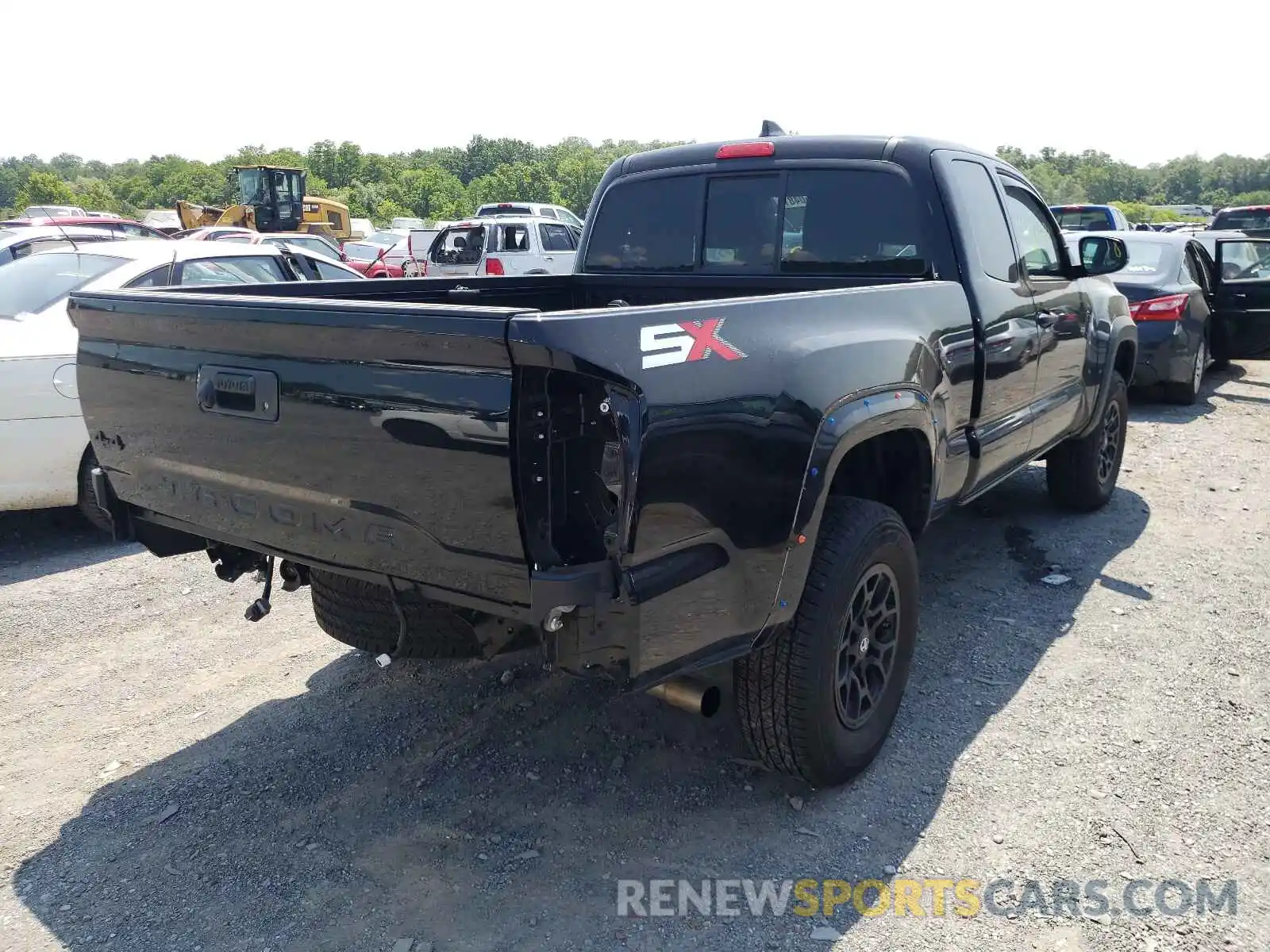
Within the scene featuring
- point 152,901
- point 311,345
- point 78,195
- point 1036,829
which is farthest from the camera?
point 78,195

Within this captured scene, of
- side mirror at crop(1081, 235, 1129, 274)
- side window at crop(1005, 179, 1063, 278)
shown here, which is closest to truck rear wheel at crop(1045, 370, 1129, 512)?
side mirror at crop(1081, 235, 1129, 274)

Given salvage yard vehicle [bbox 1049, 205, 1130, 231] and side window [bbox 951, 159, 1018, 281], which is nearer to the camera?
side window [bbox 951, 159, 1018, 281]

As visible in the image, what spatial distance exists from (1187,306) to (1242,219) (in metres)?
11.4

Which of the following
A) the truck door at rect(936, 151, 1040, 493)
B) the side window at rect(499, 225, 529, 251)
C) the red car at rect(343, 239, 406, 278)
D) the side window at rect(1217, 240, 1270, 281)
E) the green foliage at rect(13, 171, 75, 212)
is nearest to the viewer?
the truck door at rect(936, 151, 1040, 493)

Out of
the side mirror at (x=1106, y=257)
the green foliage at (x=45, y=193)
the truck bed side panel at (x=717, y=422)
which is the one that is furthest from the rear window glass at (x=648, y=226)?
the green foliage at (x=45, y=193)

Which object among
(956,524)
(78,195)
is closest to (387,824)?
(956,524)

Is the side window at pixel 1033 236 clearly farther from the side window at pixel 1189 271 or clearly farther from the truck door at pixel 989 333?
the side window at pixel 1189 271

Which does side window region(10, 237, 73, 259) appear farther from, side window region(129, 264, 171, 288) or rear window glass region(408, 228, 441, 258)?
rear window glass region(408, 228, 441, 258)

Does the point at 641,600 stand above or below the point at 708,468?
below

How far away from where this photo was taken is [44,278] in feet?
20.0

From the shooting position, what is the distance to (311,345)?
8.41 ft

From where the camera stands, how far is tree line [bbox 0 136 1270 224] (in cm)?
8331

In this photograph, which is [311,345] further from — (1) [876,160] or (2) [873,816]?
(1) [876,160]

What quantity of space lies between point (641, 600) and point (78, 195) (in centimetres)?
9442
